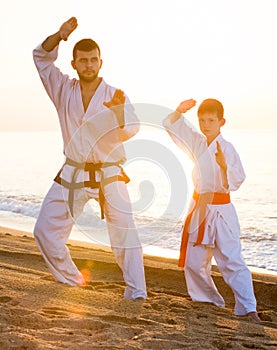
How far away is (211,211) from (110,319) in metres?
1.42

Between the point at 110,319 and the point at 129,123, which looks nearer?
the point at 110,319

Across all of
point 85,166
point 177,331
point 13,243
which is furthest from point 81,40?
point 13,243

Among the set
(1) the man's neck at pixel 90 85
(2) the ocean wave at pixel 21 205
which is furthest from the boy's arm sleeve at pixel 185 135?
(2) the ocean wave at pixel 21 205

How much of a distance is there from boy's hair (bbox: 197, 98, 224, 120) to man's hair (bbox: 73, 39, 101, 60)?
0.98 m

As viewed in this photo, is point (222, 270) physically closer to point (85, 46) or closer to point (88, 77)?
point (88, 77)

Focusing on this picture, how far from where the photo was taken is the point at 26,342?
10.9 feet

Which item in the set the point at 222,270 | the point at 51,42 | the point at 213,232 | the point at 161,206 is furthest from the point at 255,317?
the point at 161,206

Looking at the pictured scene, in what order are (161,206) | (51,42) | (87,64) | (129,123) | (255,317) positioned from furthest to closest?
(161,206)
(51,42)
(87,64)
(129,123)
(255,317)

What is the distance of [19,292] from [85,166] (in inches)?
45.5

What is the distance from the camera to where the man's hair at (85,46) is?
5.05 m

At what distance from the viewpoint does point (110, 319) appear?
4.13 meters

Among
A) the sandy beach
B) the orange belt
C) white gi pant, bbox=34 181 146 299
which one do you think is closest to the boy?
the orange belt

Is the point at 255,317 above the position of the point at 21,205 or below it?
above

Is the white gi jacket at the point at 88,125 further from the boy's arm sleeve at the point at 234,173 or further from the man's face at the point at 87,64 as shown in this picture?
the boy's arm sleeve at the point at 234,173
